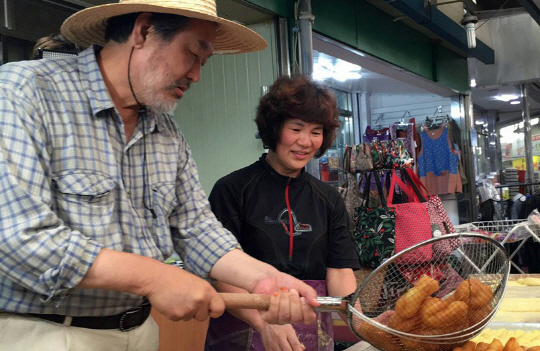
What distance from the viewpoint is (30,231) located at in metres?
1.30

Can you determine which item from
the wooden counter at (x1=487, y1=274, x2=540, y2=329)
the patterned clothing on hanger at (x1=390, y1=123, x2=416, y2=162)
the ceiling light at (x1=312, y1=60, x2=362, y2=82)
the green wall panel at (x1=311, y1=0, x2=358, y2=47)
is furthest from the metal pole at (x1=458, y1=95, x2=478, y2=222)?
the wooden counter at (x1=487, y1=274, x2=540, y2=329)

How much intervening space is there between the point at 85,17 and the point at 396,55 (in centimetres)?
602

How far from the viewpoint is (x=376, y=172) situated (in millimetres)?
4504

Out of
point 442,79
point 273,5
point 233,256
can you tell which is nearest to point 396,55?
point 442,79

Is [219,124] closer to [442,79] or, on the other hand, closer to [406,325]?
[406,325]

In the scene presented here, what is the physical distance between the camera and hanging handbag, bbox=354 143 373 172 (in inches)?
178

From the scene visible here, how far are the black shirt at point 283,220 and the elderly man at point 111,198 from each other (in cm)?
39

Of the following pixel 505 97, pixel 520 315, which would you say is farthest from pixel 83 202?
pixel 505 97

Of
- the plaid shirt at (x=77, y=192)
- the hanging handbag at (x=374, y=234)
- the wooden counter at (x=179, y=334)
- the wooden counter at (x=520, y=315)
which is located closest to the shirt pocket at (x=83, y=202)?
the plaid shirt at (x=77, y=192)

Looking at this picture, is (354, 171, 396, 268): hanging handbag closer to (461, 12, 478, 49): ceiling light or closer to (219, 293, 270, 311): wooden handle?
(219, 293, 270, 311): wooden handle

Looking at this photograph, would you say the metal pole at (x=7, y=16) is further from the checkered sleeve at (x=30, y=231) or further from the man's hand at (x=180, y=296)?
the man's hand at (x=180, y=296)

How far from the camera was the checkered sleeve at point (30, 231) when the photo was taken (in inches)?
50.8

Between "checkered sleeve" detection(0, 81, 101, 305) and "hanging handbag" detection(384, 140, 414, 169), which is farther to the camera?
"hanging handbag" detection(384, 140, 414, 169)

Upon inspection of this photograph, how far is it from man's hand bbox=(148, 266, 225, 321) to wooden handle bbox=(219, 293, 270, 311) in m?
0.04
